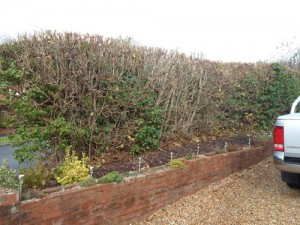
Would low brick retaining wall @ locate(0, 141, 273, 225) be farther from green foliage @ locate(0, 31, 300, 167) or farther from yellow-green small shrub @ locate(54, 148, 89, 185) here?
green foliage @ locate(0, 31, 300, 167)

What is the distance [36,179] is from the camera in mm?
3973

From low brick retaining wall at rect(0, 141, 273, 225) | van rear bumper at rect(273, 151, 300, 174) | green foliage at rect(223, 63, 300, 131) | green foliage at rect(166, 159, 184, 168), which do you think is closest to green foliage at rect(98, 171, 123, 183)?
low brick retaining wall at rect(0, 141, 273, 225)

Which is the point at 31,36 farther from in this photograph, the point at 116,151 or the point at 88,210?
the point at 88,210

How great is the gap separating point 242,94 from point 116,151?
5096 millimetres

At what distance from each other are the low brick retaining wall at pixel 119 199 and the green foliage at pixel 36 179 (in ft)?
1.49

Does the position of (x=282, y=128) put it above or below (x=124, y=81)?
below

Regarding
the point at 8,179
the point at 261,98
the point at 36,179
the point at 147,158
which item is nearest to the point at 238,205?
the point at 147,158

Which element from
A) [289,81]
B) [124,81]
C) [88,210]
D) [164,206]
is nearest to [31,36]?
[124,81]

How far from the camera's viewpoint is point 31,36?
4902 mm

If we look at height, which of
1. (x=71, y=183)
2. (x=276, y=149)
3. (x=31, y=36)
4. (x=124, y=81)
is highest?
(x=31, y=36)

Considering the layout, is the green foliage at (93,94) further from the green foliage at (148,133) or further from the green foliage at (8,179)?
the green foliage at (8,179)

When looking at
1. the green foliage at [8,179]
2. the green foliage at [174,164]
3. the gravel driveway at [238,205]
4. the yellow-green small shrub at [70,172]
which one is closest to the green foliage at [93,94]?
the yellow-green small shrub at [70,172]

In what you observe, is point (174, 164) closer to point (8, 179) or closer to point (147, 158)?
point (147, 158)

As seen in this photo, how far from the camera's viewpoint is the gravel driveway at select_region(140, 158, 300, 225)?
15.3 feet
